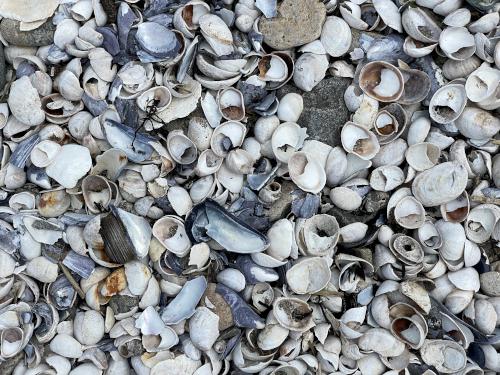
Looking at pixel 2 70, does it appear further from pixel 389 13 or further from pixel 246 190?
pixel 389 13

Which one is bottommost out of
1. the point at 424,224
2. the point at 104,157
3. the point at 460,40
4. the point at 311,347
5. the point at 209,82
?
the point at 311,347

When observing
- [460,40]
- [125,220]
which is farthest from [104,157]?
[460,40]

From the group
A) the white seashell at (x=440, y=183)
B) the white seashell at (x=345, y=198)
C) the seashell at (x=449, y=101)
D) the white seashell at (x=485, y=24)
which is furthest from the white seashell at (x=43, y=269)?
the white seashell at (x=485, y=24)

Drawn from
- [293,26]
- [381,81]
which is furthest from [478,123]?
[293,26]

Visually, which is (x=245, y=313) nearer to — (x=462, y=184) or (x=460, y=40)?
(x=462, y=184)

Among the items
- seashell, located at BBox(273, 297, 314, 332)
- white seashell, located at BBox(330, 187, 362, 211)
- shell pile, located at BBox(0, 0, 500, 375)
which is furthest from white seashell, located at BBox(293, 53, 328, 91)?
seashell, located at BBox(273, 297, 314, 332)

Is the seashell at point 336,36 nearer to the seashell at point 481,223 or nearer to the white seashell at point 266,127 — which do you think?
the white seashell at point 266,127

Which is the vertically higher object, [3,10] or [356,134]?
[3,10]
